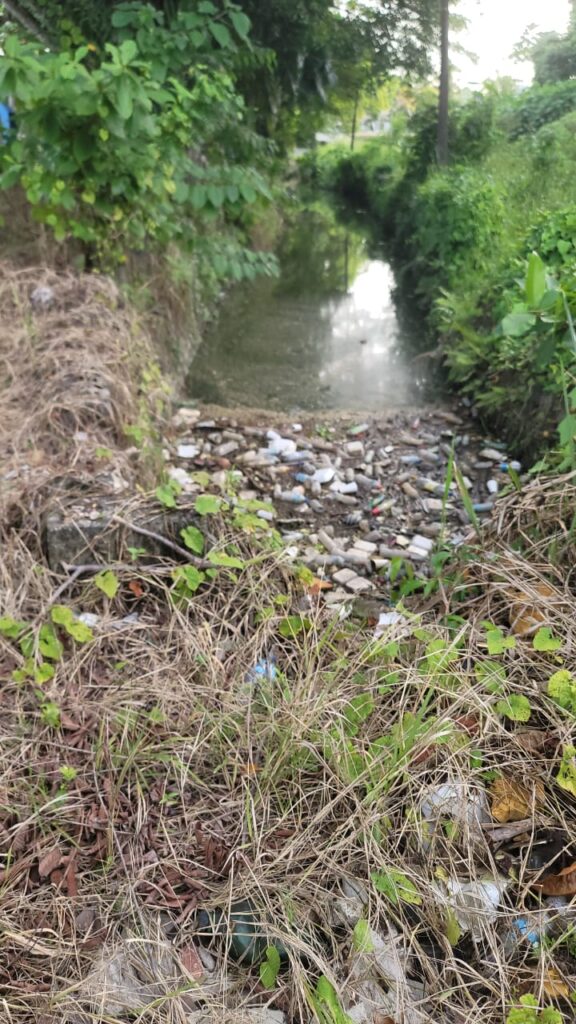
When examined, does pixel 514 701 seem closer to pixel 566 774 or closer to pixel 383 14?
pixel 566 774

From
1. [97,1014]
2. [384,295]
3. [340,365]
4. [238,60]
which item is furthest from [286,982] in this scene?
[384,295]

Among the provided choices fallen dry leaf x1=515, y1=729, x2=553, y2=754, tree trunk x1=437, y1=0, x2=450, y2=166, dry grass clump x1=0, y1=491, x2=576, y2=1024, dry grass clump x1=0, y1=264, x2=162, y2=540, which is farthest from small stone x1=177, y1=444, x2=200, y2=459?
Result: tree trunk x1=437, y1=0, x2=450, y2=166

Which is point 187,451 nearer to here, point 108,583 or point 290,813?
point 108,583

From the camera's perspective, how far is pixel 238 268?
382 cm

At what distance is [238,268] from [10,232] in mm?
1678

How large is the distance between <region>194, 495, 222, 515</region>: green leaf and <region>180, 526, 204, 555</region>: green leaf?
0.23ft

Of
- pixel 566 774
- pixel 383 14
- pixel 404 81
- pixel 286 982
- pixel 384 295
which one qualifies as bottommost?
pixel 286 982

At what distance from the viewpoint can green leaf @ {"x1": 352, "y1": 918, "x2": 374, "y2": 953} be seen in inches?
51.5

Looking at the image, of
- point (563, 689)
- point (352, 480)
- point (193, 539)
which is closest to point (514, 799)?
point (563, 689)

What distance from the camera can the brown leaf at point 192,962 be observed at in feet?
4.44

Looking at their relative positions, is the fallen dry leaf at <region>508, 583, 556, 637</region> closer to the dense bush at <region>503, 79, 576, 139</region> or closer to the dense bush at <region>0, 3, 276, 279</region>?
the dense bush at <region>0, 3, 276, 279</region>

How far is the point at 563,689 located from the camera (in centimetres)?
161

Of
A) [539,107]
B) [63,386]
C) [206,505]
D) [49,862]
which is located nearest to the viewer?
[49,862]

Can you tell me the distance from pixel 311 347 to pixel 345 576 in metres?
3.75
